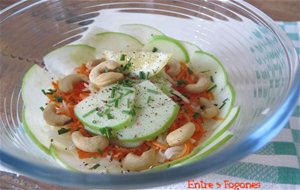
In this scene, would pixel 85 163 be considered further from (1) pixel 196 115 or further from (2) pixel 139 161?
(1) pixel 196 115

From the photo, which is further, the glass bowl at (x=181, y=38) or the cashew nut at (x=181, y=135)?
the cashew nut at (x=181, y=135)

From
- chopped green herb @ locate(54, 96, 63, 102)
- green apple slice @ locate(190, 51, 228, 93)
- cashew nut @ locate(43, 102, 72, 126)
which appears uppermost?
green apple slice @ locate(190, 51, 228, 93)

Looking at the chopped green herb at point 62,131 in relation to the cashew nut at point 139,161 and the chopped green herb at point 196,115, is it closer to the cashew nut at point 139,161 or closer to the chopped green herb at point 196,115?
the cashew nut at point 139,161

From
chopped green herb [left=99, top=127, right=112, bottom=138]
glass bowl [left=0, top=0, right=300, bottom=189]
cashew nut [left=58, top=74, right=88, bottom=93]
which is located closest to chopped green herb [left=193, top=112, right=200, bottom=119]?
glass bowl [left=0, top=0, right=300, bottom=189]

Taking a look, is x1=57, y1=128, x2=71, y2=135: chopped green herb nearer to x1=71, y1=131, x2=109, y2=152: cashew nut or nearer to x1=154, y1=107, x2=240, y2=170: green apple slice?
x1=71, y1=131, x2=109, y2=152: cashew nut

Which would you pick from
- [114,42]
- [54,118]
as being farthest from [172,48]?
[54,118]

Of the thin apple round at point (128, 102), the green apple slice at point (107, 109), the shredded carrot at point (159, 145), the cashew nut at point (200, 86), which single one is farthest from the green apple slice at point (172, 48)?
the shredded carrot at point (159, 145)

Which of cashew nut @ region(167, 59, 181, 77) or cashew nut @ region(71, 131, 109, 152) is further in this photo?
cashew nut @ region(167, 59, 181, 77)

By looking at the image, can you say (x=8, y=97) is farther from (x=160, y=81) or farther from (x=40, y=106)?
(x=160, y=81)
